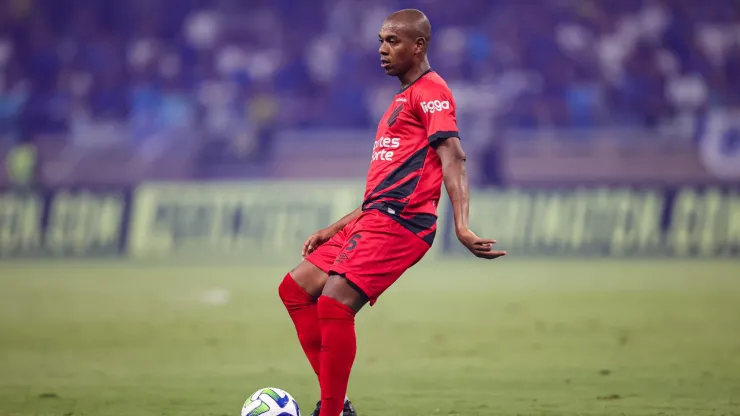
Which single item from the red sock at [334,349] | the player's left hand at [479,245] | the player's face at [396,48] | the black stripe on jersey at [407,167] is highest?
the player's face at [396,48]

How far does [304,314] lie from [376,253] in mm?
658

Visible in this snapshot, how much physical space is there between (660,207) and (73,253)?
1062 cm

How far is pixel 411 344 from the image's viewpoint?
386 inches

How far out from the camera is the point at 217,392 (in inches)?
286

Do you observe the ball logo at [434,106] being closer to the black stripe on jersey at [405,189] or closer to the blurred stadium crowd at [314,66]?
the black stripe on jersey at [405,189]

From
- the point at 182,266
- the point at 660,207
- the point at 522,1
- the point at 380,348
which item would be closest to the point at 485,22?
the point at 522,1

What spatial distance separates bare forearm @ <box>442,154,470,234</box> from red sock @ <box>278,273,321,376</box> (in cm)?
98

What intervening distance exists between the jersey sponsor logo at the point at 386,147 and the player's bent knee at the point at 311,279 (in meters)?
0.70

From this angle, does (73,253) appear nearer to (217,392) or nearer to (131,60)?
(131,60)

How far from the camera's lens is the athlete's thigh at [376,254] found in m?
5.22

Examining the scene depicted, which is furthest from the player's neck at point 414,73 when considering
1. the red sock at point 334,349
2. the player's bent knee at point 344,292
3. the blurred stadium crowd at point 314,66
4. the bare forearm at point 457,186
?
the blurred stadium crowd at point 314,66

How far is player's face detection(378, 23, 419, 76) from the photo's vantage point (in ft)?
17.5

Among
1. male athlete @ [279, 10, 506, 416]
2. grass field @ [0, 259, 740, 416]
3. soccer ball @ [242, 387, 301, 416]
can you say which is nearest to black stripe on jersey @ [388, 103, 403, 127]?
male athlete @ [279, 10, 506, 416]

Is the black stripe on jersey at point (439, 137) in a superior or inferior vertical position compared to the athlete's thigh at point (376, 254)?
superior
